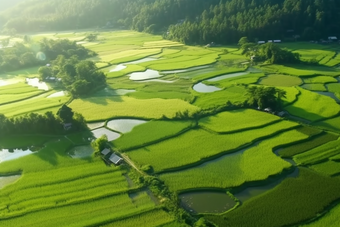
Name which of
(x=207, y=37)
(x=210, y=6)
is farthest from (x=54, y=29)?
(x=207, y=37)

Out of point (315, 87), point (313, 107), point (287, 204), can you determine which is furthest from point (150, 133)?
point (315, 87)

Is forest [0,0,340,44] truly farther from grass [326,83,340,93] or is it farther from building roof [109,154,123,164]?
building roof [109,154,123,164]

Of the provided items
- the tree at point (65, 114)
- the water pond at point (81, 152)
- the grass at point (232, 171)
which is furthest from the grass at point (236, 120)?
the tree at point (65, 114)

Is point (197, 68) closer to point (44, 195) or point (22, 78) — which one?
point (22, 78)

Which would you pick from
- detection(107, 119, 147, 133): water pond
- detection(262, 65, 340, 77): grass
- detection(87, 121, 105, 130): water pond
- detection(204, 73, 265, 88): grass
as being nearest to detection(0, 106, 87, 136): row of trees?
detection(87, 121, 105, 130): water pond

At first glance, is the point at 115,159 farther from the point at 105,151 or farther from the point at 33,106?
the point at 33,106

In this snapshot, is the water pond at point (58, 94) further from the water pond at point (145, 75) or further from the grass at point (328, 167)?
the grass at point (328, 167)

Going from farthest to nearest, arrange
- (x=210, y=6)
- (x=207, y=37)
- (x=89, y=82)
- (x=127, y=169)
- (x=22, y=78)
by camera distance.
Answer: (x=210, y=6), (x=207, y=37), (x=22, y=78), (x=89, y=82), (x=127, y=169)

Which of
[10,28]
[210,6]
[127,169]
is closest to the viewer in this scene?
[127,169]
